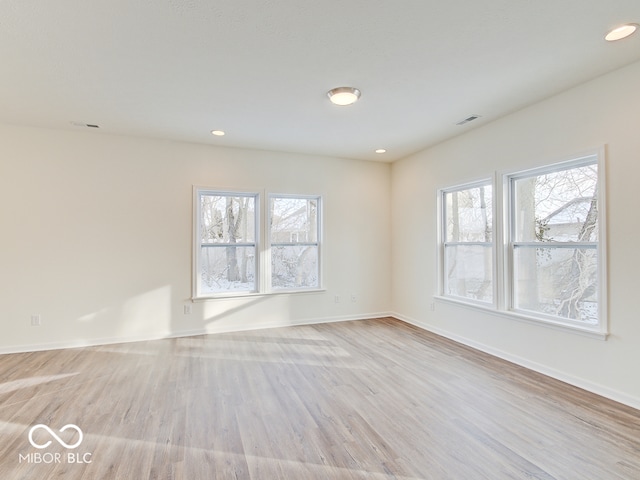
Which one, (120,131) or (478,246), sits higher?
(120,131)

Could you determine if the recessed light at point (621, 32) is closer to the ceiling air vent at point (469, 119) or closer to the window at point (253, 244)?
the ceiling air vent at point (469, 119)

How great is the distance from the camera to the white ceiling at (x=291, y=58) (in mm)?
1966

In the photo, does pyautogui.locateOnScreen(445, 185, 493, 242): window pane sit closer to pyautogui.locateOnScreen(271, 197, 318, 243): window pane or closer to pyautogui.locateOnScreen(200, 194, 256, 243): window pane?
pyautogui.locateOnScreen(271, 197, 318, 243): window pane

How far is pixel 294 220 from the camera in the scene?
5195mm

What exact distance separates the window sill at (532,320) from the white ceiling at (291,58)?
86.2 inches

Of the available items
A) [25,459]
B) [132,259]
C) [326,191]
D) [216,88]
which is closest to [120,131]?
[132,259]

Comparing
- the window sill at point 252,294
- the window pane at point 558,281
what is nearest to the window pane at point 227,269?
the window sill at point 252,294

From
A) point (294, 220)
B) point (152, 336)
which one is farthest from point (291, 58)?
point (152, 336)

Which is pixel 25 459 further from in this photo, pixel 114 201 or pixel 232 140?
pixel 232 140

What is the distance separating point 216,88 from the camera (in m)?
2.92

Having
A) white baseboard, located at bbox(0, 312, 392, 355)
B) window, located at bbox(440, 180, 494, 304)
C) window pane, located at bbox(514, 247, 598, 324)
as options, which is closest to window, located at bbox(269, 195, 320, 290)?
white baseboard, located at bbox(0, 312, 392, 355)

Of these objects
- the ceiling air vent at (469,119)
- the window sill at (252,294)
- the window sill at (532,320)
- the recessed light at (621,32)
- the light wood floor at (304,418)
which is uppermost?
the ceiling air vent at (469,119)

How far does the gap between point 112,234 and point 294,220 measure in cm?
252

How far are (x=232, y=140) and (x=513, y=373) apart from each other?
4317 mm
